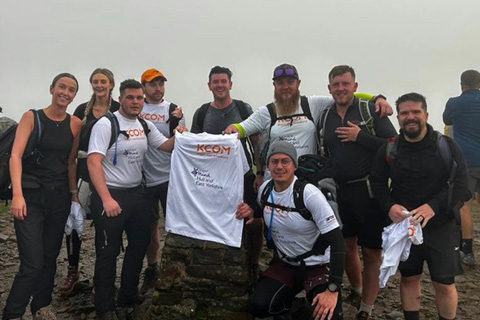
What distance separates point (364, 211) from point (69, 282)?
6.40m

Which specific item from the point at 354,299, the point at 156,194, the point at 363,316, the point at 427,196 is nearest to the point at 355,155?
the point at 427,196

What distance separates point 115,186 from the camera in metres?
6.02

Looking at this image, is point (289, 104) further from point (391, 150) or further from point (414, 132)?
point (414, 132)

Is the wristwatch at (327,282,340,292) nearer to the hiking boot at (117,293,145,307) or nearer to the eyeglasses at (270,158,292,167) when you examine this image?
the eyeglasses at (270,158,292,167)

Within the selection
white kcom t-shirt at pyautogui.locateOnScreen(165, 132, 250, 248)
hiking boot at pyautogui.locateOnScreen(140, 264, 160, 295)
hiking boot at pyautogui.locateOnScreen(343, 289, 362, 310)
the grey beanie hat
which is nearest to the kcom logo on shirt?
white kcom t-shirt at pyautogui.locateOnScreen(165, 132, 250, 248)

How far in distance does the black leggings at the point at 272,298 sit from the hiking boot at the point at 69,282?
4.49 metres

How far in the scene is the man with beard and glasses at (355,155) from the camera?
5984mm

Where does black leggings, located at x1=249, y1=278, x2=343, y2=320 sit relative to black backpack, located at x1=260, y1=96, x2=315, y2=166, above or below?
below

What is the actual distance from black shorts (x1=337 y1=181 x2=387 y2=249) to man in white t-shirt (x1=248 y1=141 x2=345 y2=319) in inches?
37.2

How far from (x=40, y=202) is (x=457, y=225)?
6.24 m

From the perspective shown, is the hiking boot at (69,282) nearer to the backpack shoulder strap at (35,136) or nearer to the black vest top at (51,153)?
the black vest top at (51,153)

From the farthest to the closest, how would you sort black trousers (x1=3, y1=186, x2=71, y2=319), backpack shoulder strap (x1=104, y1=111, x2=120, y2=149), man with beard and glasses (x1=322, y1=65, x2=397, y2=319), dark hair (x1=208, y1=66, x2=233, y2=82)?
dark hair (x1=208, y1=66, x2=233, y2=82) → man with beard and glasses (x1=322, y1=65, x2=397, y2=319) → backpack shoulder strap (x1=104, y1=111, x2=120, y2=149) → black trousers (x1=3, y1=186, x2=71, y2=319)

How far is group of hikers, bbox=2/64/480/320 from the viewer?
16.8 feet

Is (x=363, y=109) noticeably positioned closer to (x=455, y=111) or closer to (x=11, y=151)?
(x=455, y=111)
